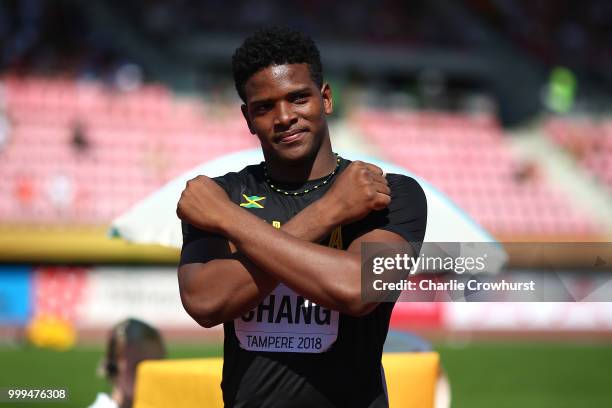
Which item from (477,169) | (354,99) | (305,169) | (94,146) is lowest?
(305,169)

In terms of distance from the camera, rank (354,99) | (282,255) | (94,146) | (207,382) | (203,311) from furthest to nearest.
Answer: (354,99), (94,146), (207,382), (203,311), (282,255)

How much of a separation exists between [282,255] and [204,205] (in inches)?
11.6

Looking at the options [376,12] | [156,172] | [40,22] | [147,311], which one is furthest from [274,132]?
[376,12]

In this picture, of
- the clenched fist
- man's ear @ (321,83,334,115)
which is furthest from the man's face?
the clenched fist

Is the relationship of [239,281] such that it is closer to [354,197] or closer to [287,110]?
[354,197]

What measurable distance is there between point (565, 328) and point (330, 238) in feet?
55.1

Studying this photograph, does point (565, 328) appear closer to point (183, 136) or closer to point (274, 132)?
point (183, 136)

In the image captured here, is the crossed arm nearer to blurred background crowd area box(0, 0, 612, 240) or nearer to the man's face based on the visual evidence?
the man's face

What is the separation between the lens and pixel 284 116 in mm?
2660

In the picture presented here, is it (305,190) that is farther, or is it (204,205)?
(305,190)

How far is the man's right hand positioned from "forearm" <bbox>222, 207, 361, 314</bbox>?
0.10 metres

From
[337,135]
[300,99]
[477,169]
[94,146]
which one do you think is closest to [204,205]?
[300,99]

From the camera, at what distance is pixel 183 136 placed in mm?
21031

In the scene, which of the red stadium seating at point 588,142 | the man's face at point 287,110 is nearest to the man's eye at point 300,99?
the man's face at point 287,110
